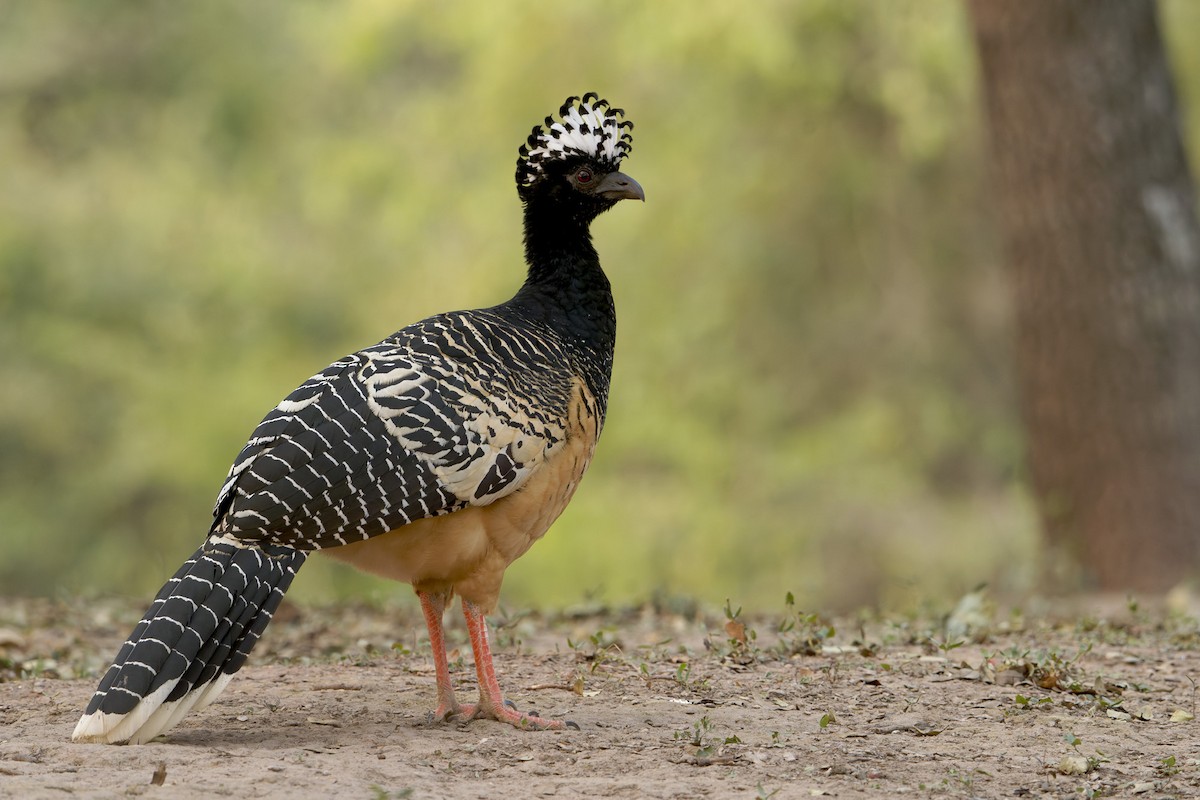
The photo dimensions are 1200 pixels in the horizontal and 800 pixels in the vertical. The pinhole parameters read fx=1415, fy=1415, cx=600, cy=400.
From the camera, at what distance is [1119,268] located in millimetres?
9328

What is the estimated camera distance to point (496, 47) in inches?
620

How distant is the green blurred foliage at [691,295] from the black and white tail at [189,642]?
812 centimetres

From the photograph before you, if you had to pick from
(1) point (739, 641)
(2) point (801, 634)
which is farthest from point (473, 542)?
(2) point (801, 634)

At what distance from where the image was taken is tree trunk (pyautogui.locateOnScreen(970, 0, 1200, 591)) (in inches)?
367

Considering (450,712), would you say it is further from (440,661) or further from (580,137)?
(580,137)

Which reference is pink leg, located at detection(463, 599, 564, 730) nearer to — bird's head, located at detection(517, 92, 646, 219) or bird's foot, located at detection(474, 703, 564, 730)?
bird's foot, located at detection(474, 703, 564, 730)

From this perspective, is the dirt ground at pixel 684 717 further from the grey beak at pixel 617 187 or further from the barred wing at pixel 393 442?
the grey beak at pixel 617 187

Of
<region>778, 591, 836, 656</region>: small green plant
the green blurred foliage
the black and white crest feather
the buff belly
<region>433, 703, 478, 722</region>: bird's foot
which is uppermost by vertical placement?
the green blurred foliage

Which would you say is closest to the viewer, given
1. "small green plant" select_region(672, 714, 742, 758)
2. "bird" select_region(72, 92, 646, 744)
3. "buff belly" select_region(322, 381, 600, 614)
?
"bird" select_region(72, 92, 646, 744)

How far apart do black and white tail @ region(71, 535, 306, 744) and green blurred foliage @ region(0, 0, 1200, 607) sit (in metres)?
8.12

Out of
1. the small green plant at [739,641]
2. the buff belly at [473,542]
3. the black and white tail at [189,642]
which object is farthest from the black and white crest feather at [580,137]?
the black and white tail at [189,642]

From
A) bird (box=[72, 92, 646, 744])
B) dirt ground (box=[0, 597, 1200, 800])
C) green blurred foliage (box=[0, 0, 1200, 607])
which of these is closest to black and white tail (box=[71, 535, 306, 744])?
bird (box=[72, 92, 646, 744])

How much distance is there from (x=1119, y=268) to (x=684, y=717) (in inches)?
222

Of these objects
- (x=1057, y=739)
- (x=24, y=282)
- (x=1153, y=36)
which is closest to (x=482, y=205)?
(x=24, y=282)
